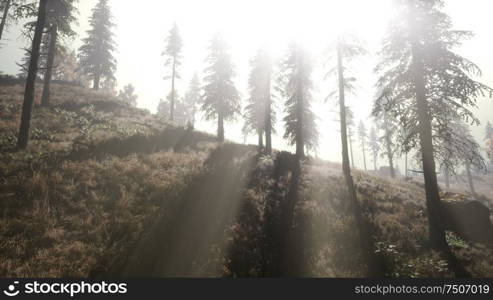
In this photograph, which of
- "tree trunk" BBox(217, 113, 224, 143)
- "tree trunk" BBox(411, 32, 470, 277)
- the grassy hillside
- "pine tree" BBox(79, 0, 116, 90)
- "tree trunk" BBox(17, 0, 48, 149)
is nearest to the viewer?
the grassy hillside

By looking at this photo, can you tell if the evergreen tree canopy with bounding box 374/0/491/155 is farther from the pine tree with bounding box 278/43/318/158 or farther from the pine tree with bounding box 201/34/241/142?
the pine tree with bounding box 201/34/241/142

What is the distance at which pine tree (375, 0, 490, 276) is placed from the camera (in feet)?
37.8

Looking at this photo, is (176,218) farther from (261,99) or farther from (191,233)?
(261,99)

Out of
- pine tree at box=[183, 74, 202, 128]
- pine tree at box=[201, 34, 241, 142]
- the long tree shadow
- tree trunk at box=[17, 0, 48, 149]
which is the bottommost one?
the long tree shadow

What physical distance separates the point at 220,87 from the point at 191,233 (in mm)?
21871

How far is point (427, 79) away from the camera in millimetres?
12523

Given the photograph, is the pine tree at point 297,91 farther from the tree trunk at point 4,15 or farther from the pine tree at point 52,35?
the tree trunk at point 4,15

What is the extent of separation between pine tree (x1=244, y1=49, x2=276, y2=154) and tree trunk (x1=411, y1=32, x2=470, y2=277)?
12.8m

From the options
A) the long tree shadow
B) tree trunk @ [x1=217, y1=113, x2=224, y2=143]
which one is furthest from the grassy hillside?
tree trunk @ [x1=217, y1=113, x2=224, y2=143]

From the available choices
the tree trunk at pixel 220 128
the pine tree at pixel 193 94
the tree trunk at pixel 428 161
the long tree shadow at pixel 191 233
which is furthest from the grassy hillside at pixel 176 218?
the pine tree at pixel 193 94

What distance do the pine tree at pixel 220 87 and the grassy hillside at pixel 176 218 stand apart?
12.9 metres

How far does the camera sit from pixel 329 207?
42.2 ft

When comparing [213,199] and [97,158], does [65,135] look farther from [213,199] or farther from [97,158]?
[213,199]

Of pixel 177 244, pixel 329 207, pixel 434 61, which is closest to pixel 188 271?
pixel 177 244
